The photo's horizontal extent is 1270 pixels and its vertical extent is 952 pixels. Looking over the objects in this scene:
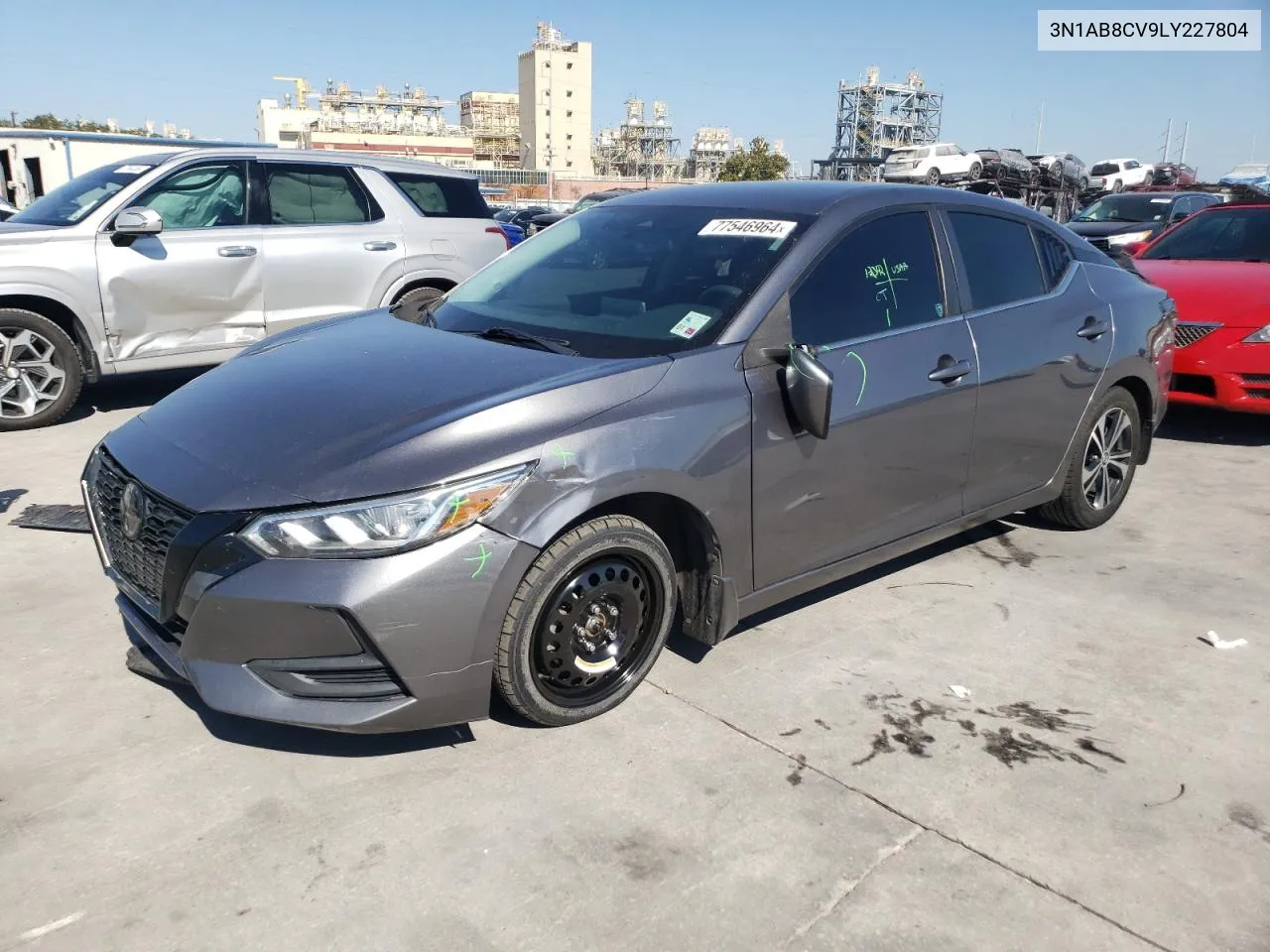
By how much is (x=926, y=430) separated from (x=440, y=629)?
2048 mm

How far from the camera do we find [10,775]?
2.82 m

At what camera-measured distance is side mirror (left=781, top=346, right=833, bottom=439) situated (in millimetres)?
3205

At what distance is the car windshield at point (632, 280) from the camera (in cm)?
335

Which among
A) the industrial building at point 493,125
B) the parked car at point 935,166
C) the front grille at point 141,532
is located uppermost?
the industrial building at point 493,125

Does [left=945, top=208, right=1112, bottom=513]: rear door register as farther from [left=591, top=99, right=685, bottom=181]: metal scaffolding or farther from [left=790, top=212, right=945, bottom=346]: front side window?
[left=591, top=99, right=685, bottom=181]: metal scaffolding

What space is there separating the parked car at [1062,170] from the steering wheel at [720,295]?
3581cm

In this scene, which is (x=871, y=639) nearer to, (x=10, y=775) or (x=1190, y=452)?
(x=10, y=775)

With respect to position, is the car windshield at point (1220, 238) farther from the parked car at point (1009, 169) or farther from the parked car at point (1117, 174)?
the parked car at point (1117, 174)

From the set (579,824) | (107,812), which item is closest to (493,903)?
(579,824)

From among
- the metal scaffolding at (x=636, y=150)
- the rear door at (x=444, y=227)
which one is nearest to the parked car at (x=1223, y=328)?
the rear door at (x=444, y=227)

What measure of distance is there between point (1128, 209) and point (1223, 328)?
10.7 meters

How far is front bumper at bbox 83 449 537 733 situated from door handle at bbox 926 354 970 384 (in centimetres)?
185

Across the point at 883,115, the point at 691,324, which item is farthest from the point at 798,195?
the point at 883,115

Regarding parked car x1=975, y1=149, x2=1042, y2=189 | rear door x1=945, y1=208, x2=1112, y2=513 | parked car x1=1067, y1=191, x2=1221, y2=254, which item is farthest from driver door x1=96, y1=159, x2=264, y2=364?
parked car x1=975, y1=149, x2=1042, y2=189
